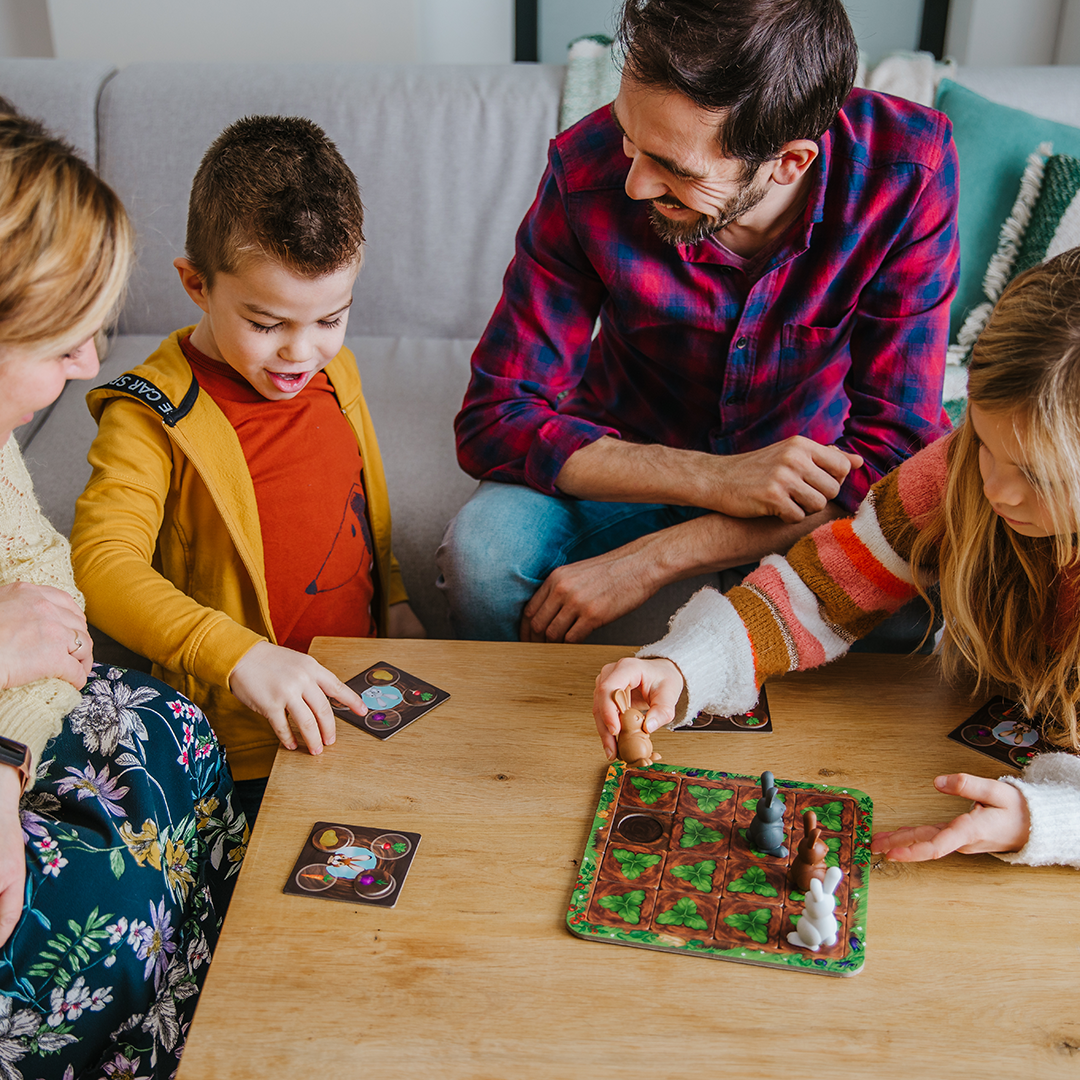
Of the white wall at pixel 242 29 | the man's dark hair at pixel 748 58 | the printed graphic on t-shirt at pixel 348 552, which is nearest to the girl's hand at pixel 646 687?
the printed graphic on t-shirt at pixel 348 552

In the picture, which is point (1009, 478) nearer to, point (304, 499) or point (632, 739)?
point (632, 739)

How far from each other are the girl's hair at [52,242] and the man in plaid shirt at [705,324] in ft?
2.10

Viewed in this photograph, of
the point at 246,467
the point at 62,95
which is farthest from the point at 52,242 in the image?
the point at 62,95

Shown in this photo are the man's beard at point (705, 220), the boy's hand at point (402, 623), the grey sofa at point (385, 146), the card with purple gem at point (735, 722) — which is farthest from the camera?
the grey sofa at point (385, 146)

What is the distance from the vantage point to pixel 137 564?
1.17 meters

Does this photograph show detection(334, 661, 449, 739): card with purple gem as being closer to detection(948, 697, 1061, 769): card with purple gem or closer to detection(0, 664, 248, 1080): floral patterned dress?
detection(0, 664, 248, 1080): floral patterned dress

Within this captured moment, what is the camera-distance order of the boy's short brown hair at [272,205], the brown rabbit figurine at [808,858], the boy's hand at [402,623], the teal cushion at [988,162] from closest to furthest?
the brown rabbit figurine at [808,858] < the boy's short brown hair at [272,205] < the boy's hand at [402,623] < the teal cushion at [988,162]

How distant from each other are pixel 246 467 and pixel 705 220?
0.67 m

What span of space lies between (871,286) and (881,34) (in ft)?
6.06

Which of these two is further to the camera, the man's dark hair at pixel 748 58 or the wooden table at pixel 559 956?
the man's dark hair at pixel 748 58

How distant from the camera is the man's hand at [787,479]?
4.34ft

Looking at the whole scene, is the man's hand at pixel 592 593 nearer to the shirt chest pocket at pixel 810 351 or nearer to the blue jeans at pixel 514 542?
the blue jeans at pixel 514 542

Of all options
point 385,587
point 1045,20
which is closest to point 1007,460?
point 385,587

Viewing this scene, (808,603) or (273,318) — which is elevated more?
(273,318)
